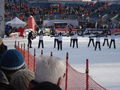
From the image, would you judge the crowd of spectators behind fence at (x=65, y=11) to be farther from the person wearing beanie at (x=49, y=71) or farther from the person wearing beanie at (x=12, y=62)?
the person wearing beanie at (x=49, y=71)

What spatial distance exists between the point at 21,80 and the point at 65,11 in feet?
224

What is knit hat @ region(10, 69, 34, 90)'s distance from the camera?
3.51m

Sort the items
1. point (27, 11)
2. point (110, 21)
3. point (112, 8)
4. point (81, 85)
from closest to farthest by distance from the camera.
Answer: point (81, 85) < point (110, 21) < point (27, 11) < point (112, 8)

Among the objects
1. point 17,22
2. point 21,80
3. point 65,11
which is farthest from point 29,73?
point 65,11

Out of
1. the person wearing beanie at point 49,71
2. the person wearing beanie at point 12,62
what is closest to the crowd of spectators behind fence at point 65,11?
the person wearing beanie at point 12,62

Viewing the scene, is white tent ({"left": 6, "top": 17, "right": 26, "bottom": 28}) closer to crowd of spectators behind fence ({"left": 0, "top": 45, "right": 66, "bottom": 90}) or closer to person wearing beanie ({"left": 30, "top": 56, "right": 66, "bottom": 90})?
crowd of spectators behind fence ({"left": 0, "top": 45, "right": 66, "bottom": 90})

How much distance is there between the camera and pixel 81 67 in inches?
643

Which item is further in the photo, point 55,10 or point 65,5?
point 65,5

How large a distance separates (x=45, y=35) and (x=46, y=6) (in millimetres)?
28155

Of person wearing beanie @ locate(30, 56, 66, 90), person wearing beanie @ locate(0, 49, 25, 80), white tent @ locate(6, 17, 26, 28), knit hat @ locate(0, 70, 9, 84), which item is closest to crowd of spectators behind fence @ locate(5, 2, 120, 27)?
white tent @ locate(6, 17, 26, 28)

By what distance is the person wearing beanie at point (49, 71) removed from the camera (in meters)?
3.29

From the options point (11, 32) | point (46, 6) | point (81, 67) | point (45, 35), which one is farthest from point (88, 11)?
point (81, 67)

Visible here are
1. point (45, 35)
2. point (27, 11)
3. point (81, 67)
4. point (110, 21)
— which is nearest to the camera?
point (81, 67)

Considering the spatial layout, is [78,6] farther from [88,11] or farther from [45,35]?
[45,35]
